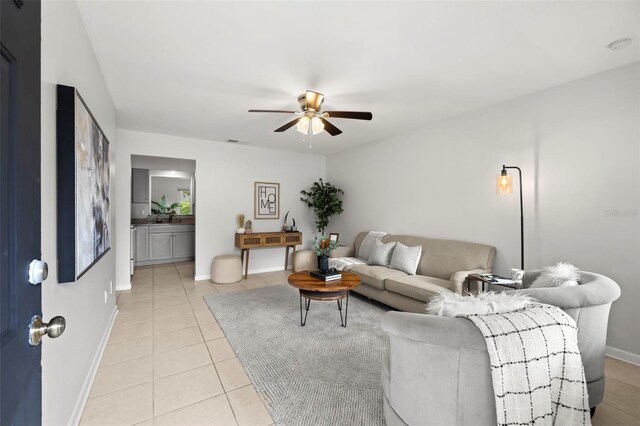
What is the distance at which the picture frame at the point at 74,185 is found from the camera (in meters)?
1.43

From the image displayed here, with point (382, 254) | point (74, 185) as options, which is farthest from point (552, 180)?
point (74, 185)

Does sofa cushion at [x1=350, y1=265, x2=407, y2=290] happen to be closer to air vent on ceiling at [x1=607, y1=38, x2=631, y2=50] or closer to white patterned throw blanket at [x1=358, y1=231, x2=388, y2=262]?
white patterned throw blanket at [x1=358, y1=231, x2=388, y2=262]

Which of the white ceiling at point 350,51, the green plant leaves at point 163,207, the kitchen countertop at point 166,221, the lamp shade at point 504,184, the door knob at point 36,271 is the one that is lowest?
the kitchen countertop at point 166,221

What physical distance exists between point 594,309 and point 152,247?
6.99 metres

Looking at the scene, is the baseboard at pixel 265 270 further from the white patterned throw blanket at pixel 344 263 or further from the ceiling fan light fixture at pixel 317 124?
the ceiling fan light fixture at pixel 317 124

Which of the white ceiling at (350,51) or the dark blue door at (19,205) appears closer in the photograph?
the dark blue door at (19,205)

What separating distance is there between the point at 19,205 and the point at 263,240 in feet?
15.0

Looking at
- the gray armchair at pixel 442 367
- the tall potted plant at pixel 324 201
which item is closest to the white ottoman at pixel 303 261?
the tall potted plant at pixel 324 201

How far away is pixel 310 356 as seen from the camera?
2410 millimetres

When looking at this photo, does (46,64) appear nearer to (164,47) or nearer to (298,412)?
(164,47)

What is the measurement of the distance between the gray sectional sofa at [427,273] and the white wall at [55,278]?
9.57 feet

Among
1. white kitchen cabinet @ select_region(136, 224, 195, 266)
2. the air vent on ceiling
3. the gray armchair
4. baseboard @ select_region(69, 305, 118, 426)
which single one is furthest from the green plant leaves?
the air vent on ceiling

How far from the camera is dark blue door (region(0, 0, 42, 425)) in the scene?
2.12 ft

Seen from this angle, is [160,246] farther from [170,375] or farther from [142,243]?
[170,375]
